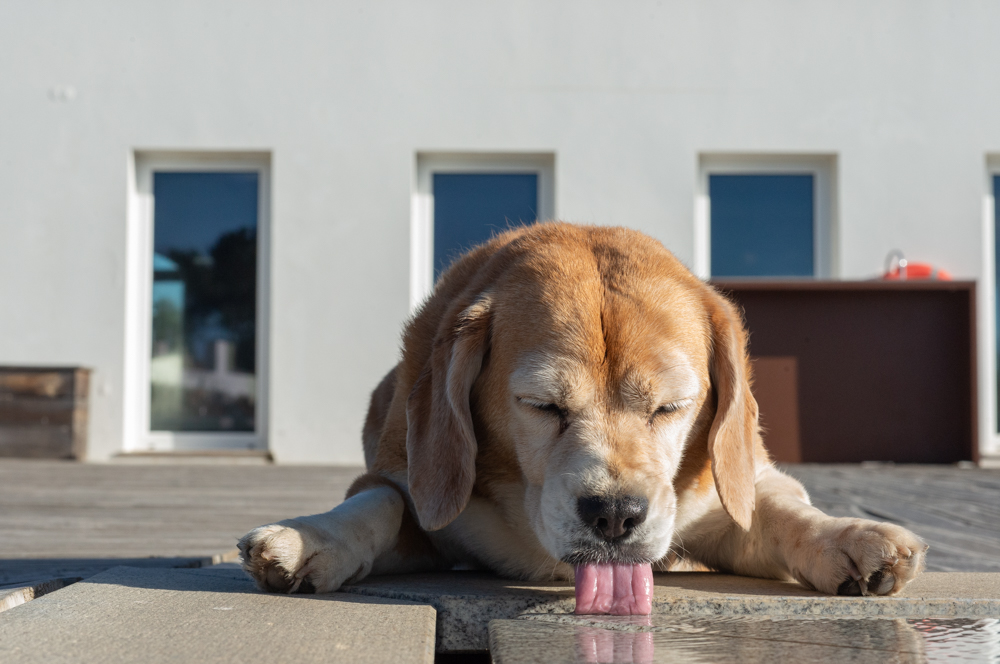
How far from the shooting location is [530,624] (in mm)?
1634

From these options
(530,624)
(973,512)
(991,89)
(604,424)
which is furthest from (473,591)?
(991,89)

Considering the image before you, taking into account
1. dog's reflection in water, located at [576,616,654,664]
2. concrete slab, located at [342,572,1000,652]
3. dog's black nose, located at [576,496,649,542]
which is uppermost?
dog's black nose, located at [576,496,649,542]

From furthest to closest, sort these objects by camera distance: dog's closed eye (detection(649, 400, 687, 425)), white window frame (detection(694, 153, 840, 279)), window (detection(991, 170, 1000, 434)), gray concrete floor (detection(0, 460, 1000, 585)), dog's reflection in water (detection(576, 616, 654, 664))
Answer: white window frame (detection(694, 153, 840, 279)), window (detection(991, 170, 1000, 434)), gray concrete floor (detection(0, 460, 1000, 585)), dog's closed eye (detection(649, 400, 687, 425)), dog's reflection in water (detection(576, 616, 654, 664))

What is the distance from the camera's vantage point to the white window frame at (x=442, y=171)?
834 cm

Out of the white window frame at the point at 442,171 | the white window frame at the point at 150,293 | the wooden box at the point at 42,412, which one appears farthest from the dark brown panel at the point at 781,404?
the wooden box at the point at 42,412

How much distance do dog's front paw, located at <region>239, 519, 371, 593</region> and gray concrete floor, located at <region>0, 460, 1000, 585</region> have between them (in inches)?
27.5

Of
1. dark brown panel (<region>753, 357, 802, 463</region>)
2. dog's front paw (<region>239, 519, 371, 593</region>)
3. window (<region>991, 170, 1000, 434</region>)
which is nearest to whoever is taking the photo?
dog's front paw (<region>239, 519, 371, 593</region>)

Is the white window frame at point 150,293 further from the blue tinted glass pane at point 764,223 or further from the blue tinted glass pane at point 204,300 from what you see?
the blue tinted glass pane at point 764,223

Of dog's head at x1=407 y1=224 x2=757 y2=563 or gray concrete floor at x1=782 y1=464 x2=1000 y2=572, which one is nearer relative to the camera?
dog's head at x1=407 y1=224 x2=757 y2=563

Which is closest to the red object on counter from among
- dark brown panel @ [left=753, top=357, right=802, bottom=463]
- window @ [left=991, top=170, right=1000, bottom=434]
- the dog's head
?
window @ [left=991, top=170, right=1000, bottom=434]

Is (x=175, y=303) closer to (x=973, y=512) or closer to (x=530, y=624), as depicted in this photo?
(x=973, y=512)

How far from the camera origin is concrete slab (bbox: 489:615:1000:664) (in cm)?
142

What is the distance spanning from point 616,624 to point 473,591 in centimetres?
35

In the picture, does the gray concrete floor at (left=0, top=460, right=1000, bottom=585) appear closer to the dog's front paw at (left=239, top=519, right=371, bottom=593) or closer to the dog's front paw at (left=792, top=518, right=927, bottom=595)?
the dog's front paw at (left=239, top=519, right=371, bottom=593)
